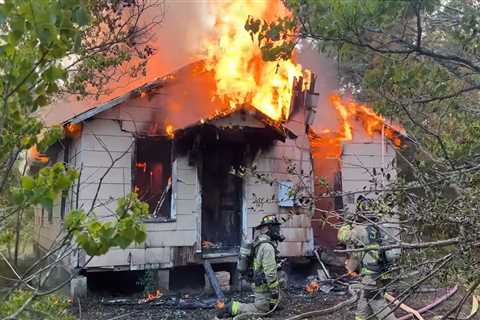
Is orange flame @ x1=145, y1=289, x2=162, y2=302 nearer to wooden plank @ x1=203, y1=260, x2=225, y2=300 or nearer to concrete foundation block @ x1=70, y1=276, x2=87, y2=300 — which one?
wooden plank @ x1=203, y1=260, x2=225, y2=300

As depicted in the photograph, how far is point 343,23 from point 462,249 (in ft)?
6.52

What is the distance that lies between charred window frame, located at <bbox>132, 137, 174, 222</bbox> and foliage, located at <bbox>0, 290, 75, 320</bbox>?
A: 706 cm

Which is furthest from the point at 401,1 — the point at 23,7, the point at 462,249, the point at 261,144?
the point at 261,144

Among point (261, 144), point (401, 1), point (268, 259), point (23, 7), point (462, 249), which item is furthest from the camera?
point (261, 144)

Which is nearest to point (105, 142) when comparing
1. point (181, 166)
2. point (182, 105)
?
point (181, 166)

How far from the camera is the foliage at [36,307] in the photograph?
2350 mm

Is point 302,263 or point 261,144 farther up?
point 261,144

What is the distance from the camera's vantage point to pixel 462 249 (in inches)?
126

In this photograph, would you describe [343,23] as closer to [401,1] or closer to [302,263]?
[401,1]

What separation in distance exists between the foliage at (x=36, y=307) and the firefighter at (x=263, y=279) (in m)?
4.68

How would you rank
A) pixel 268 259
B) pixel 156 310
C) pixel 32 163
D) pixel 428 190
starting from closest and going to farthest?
pixel 428 190, pixel 268 259, pixel 156 310, pixel 32 163

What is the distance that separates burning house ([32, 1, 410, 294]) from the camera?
1002cm

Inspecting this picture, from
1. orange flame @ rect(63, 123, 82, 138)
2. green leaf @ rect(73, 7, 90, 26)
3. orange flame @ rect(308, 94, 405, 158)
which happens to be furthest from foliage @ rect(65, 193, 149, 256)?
orange flame @ rect(308, 94, 405, 158)

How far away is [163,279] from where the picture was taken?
10.3 metres
